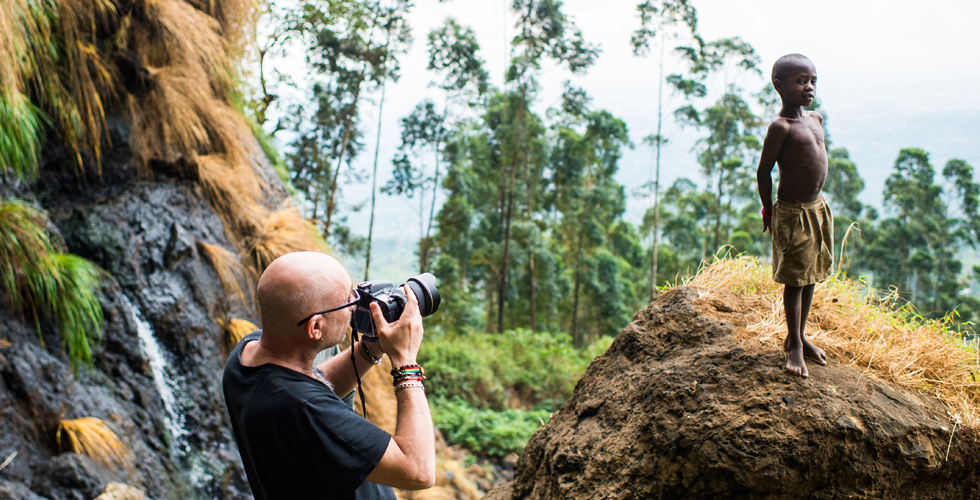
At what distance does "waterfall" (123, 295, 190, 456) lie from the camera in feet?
12.7

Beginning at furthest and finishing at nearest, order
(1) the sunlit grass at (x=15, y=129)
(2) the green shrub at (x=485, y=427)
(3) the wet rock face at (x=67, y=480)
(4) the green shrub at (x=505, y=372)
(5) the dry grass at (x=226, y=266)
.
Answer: (4) the green shrub at (x=505, y=372), (2) the green shrub at (x=485, y=427), (5) the dry grass at (x=226, y=266), (1) the sunlit grass at (x=15, y=129), (3) the wet rock face at (x=67, y=480)

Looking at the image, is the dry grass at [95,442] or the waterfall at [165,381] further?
the waterfall at [165,381]

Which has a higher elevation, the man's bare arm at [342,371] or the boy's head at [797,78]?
the boy's head at [797,78]

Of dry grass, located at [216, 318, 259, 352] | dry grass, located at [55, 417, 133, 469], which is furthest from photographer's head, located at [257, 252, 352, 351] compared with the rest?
dry grass, located at [216, 318, 259, 352]

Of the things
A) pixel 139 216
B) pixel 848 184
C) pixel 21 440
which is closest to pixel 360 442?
pixel 21 440

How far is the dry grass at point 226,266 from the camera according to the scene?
182 inches

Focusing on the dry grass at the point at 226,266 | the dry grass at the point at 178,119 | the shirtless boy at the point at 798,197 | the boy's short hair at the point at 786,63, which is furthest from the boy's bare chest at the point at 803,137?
the dry grass at the point at 178,119


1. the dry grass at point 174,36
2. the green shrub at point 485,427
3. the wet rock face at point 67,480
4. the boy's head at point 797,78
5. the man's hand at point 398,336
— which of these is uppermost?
the dry grass at point 174,36

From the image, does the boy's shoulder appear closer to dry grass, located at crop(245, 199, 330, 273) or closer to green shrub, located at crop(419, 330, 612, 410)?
dry grass, located at crop(245, 199, 330, 273)

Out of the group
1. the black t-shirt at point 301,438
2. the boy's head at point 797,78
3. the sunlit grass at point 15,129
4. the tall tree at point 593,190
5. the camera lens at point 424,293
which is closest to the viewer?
the black t-shirt at point 301,438

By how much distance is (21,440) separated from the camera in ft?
9.87

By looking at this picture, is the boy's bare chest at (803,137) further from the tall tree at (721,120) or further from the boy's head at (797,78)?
the tall tree at (721,120)

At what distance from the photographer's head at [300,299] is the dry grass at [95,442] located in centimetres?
281

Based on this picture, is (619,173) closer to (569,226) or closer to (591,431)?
(569,226)
